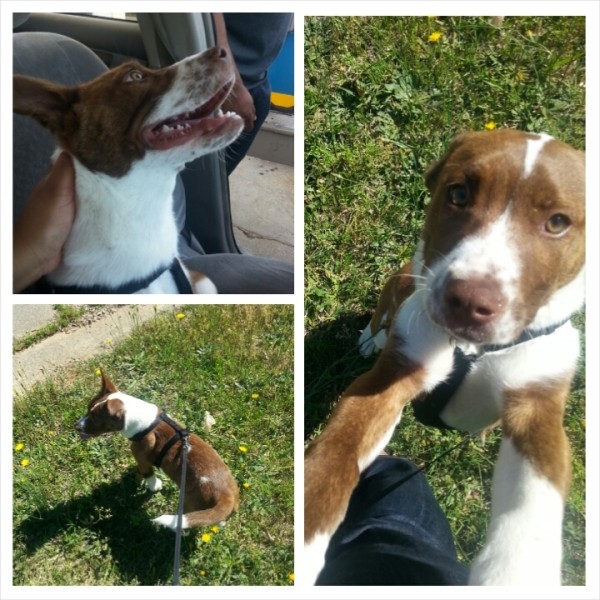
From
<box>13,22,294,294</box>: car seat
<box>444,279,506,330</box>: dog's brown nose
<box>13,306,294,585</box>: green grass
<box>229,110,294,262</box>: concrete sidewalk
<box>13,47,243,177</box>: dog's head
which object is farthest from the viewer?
<box>13,306,294,585</box>: green grass

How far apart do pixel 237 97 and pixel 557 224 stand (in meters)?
1.11

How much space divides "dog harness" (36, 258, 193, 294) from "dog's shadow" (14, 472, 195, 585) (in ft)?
3.74

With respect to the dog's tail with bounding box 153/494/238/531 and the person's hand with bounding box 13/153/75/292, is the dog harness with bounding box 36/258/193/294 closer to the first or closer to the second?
the person's hand with bounding box 13/153/75/292

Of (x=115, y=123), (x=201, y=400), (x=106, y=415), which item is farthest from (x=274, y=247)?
(x=106, y=415)

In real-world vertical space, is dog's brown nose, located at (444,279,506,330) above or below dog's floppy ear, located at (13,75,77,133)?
below

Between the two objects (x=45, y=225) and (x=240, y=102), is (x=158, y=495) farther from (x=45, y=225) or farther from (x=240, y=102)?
(x=240, y=102)

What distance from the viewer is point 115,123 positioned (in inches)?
67.9

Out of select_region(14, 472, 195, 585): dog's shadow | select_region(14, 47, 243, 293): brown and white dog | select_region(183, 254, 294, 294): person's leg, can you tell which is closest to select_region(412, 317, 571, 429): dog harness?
select_region(183, 254, 294, 294): person's leg

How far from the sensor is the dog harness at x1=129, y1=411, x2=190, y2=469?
99.0 inches

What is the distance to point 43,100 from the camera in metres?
1.75

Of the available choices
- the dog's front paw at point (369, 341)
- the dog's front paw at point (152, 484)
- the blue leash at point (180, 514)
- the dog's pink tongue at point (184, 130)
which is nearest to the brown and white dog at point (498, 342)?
the dog's front paw at point (369, 341)

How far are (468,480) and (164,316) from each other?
5.17ft

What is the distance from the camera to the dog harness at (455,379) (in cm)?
188

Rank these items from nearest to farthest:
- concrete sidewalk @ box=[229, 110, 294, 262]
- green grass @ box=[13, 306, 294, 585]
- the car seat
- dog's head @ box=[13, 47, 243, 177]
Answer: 1. dog's head @ box=[13, 47, 243, 177]
2. the car seat
3. concrete sidewalk @ box=[229, 110, 294, 262]
4. green grass @ box=[13, 306, 294, 585]
